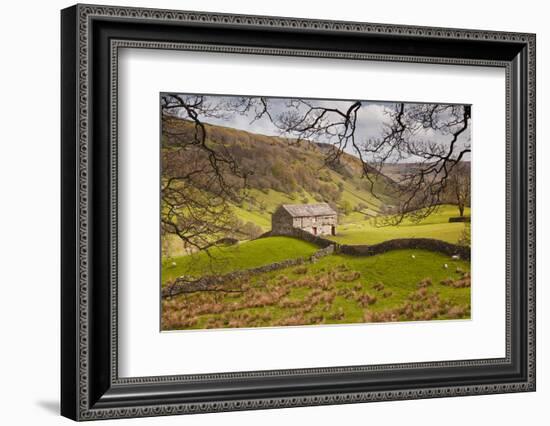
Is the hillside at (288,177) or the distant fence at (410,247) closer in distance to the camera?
the hillside at (288,177)

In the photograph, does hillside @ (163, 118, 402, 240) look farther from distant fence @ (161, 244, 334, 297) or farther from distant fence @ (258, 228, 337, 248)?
distant fence @ (161, 244, 334, 297)

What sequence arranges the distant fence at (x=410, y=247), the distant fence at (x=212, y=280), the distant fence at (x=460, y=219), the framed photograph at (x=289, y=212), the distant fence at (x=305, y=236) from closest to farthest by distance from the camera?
the framed photograph at (x=289, y=212)
the distant fence at (x=212, y=280)
the distant fence at (x=305, y=236)
the distant fence at (x=410, y=247)
the distant fence at (x=460, y=219)

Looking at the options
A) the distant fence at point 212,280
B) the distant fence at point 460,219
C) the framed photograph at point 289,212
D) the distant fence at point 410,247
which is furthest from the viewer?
the distant fence at point 460,219

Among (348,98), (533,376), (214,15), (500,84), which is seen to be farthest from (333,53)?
(533,376)

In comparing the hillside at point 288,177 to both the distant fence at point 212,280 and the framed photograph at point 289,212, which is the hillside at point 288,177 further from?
the distant fence at point 212,280

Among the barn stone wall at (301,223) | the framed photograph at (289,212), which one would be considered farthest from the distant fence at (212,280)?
the barn stone wall at (301,223)

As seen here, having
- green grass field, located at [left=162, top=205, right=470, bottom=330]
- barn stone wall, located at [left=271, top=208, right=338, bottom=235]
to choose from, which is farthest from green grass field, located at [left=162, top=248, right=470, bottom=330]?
barn stone wall, located at [left=271, top=208, right=338, bottom=235]

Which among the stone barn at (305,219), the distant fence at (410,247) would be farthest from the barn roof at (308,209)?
the distant fence at (410,247)

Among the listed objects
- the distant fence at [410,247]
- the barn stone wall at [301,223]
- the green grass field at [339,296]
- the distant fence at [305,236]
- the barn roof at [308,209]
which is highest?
the barn roof at [308,209]

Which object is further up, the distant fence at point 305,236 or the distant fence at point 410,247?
the distant fence at point 305,236
